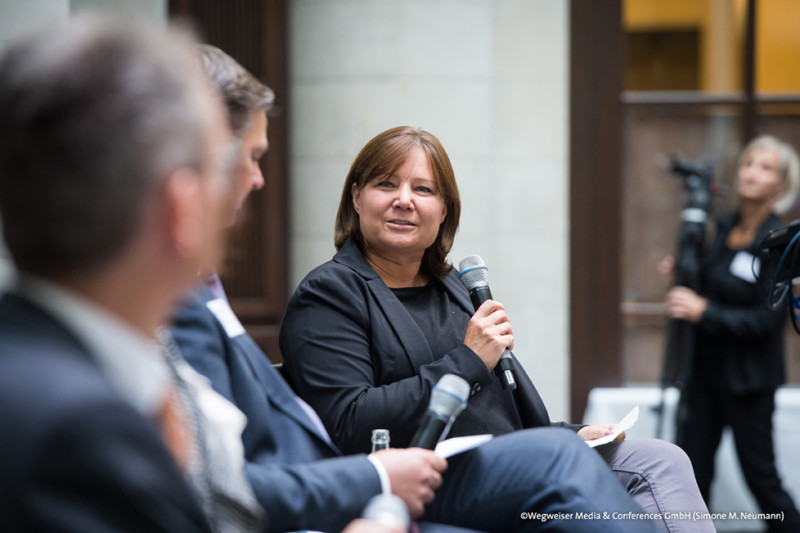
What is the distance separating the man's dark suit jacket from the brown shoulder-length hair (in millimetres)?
1554

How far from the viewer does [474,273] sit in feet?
7.02

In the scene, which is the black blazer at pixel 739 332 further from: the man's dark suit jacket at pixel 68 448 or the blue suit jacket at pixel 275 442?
the man's dark suit jacket at pixel 68 448

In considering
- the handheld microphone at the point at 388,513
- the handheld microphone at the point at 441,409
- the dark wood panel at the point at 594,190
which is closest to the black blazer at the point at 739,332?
the dark wood panel at the point at 594,190

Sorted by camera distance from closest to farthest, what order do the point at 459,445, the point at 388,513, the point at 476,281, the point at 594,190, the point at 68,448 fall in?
the point at 68,448 → the point at 388,513 → the point at 459,445 → the point at 476,281 → the point at 594,190

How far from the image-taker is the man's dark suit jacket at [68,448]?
0.64 meters

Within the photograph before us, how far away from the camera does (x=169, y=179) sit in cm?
76

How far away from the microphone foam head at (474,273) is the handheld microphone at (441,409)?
2.11ft

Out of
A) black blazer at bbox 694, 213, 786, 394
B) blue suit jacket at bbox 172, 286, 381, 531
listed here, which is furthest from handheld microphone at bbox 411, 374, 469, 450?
black blazer at bbox 694, 213, 786, 394

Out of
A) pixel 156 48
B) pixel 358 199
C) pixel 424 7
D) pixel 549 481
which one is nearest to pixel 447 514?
pixel 549 481

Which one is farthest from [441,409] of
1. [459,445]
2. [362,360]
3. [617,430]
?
[617,430]

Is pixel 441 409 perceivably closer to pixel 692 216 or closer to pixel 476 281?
pixel 476 281

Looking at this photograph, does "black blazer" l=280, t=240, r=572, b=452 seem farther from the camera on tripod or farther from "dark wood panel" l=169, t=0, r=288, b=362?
"dark wood panel" l=169, t=0, r=288, b=362

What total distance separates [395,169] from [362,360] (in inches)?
21.9

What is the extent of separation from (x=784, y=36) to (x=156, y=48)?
3.89m
